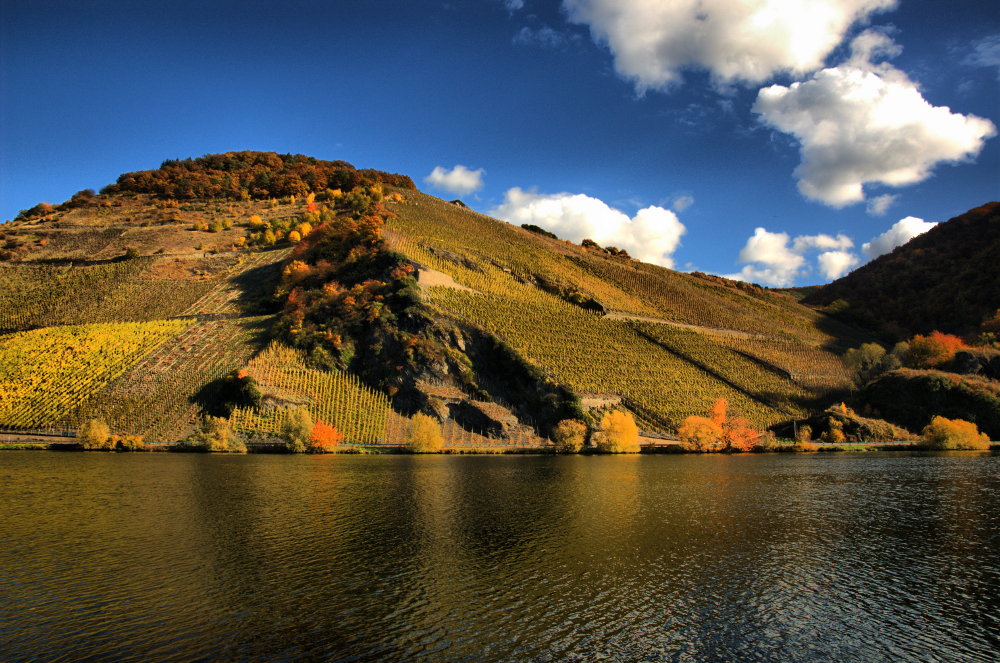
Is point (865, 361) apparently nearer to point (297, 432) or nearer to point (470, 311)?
point (470, 311)

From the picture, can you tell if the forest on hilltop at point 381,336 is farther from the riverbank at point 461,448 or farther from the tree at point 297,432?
the riverbank at point 461,448

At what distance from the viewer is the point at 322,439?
5697 centimetres

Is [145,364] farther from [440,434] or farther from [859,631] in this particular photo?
[859,631]

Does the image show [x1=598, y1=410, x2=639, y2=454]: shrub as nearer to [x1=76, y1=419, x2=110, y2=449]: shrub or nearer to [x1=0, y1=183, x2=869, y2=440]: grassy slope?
[x1=0, y1=183, x2=869, y2=440]: grassy slope

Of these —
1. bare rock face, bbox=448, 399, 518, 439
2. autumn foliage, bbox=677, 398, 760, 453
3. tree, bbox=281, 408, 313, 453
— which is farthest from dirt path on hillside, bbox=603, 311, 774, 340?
tree, bbox=281, 408, 313, 453

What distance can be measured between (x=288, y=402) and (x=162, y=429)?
12.3 metres

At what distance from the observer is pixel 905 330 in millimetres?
132375

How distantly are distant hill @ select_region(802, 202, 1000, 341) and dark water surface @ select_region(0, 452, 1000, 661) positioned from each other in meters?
117

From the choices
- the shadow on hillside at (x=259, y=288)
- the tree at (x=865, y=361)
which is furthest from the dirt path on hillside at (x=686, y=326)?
the shadow on hillside at (x=259, y=288)

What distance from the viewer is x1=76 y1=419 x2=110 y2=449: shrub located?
171 feet

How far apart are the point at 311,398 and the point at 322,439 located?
8.89 meters

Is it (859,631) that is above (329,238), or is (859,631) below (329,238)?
below

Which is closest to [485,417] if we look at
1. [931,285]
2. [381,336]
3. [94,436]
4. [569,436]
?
[569,436]

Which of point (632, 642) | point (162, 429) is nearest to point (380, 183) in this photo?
point (162, 429)
